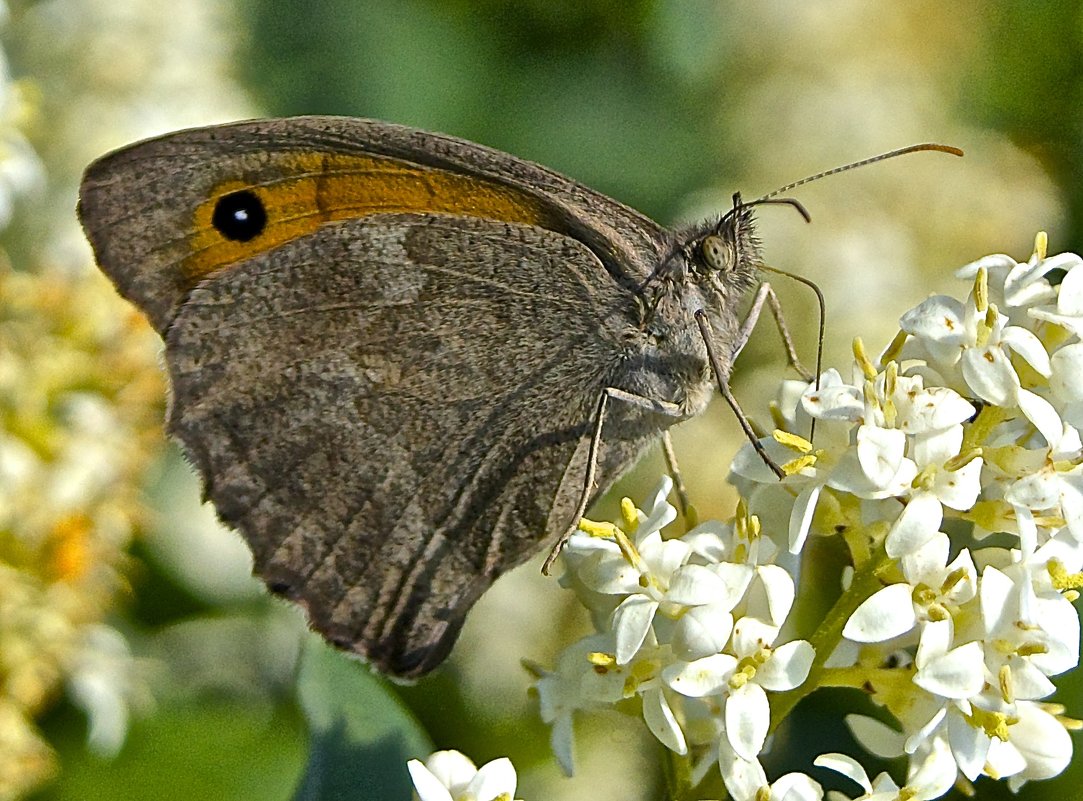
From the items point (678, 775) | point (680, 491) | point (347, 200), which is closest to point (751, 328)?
point (680, 491)

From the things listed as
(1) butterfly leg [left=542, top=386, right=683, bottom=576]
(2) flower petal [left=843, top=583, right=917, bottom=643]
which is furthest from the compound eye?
(2) flower petal [left=843, top=583, right=917, bottom=643]

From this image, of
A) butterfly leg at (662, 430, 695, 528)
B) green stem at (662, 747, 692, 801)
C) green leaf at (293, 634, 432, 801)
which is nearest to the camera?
green stem at (662, 747, 692, 801)

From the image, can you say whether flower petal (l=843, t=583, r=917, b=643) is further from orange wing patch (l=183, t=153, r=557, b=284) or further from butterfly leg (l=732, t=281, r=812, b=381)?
orange wing patch (l=183, t=153, r=557, b=284)

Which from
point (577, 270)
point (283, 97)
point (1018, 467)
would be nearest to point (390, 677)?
point (577, 270)

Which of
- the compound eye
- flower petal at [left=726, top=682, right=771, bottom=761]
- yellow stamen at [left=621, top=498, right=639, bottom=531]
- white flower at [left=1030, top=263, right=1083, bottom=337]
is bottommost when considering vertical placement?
flower petal at [left=726, top=682, right=771, bottom=761]

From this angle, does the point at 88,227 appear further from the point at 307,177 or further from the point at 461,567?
the point at 461,567
